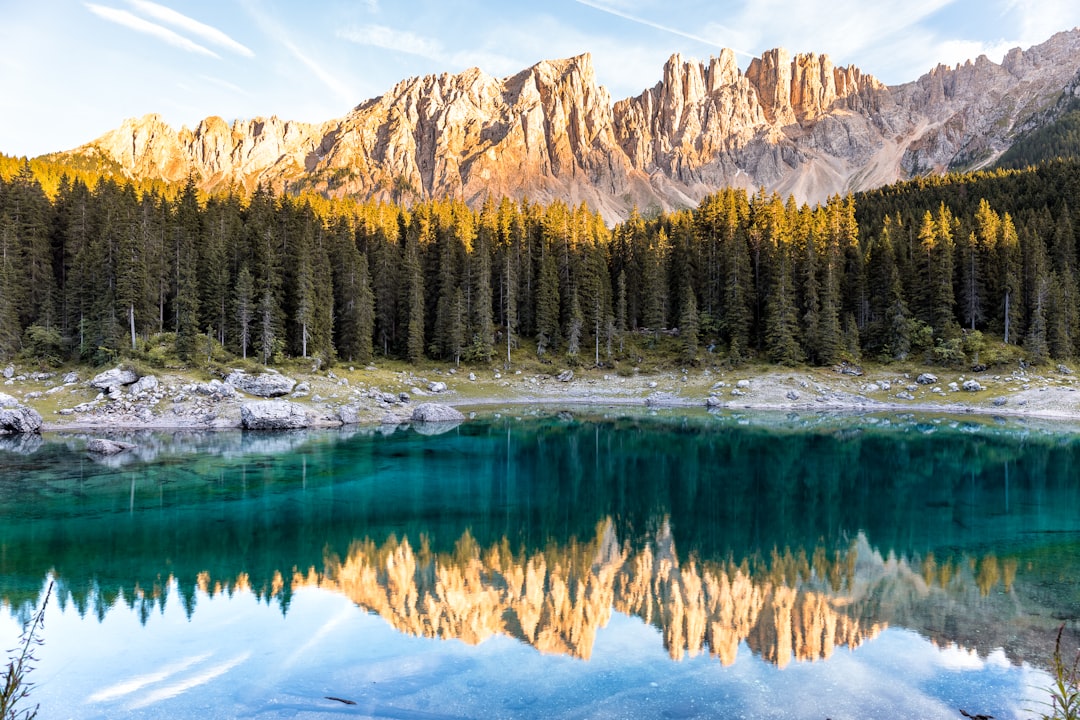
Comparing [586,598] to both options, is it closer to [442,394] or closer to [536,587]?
[536,587]

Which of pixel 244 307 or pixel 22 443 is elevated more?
pixel 244 307

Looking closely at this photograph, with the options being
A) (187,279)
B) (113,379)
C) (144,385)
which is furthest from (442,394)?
(113,379)

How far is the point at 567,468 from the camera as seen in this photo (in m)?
37.8

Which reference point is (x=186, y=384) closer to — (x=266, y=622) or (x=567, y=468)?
(x=567, y=468)

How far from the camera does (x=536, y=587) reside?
18062mm

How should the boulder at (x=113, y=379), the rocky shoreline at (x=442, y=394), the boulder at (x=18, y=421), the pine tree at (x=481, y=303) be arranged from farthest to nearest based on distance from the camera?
the pine tree at (x=481, y=303) < the boulder at (x=113, y=379) < the rocky shoreline at (x=442, y=394) < the boulder at (x=18, y=421)

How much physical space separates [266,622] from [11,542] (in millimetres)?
12533

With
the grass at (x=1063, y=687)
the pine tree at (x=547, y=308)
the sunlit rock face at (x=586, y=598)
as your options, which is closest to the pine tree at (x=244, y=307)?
the pine tree at (x=547, y=308)

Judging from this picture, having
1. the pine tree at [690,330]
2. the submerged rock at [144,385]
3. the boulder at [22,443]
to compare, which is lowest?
the boulder at [22,443]

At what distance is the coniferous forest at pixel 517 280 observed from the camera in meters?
63.8

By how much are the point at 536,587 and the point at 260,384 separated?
4575 centimetres

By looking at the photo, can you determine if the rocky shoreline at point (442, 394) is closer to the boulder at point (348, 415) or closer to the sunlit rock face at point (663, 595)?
the boulder at point (348, 415)

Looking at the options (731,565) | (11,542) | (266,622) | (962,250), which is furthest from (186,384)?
(962,250)

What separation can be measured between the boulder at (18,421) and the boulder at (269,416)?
13653 mm
